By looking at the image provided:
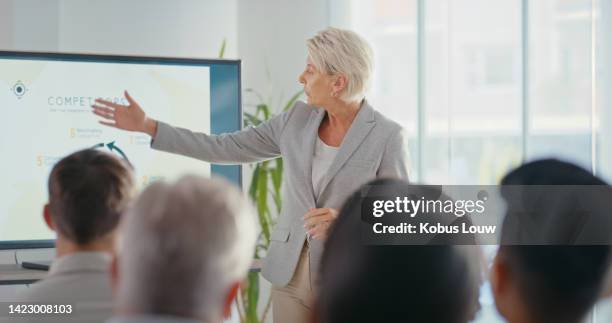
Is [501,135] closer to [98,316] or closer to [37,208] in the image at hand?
[37,208]

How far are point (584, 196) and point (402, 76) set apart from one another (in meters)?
3.84

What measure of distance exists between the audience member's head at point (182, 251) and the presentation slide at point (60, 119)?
7.94 ft

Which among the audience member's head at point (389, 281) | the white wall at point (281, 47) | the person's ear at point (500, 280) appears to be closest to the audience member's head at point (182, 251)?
the audience member's head at point (389, 281)

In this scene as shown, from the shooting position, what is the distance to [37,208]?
3.69m

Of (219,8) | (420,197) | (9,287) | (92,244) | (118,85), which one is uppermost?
(219,8)

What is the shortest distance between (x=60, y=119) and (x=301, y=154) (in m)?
1.22

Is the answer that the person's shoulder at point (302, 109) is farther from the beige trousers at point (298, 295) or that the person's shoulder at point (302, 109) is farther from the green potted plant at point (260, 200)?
the green potted plant at point (260, 200)

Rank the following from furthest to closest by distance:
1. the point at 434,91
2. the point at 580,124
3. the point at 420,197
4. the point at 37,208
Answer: the point at 434,91, the point at 580,124, the point at 37,208, the point at 420,197

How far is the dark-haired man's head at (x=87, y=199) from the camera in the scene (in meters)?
1.73

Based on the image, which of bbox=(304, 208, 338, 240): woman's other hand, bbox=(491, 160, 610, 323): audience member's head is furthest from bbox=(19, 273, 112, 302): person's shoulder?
bbox=(304, 208, 338, 240): woman's other hand

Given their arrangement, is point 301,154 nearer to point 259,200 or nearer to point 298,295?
point 298,295

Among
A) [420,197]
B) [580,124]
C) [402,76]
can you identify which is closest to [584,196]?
[420,197]

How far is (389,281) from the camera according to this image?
1081 millimetres

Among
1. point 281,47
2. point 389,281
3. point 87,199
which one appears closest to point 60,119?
point 87,199
